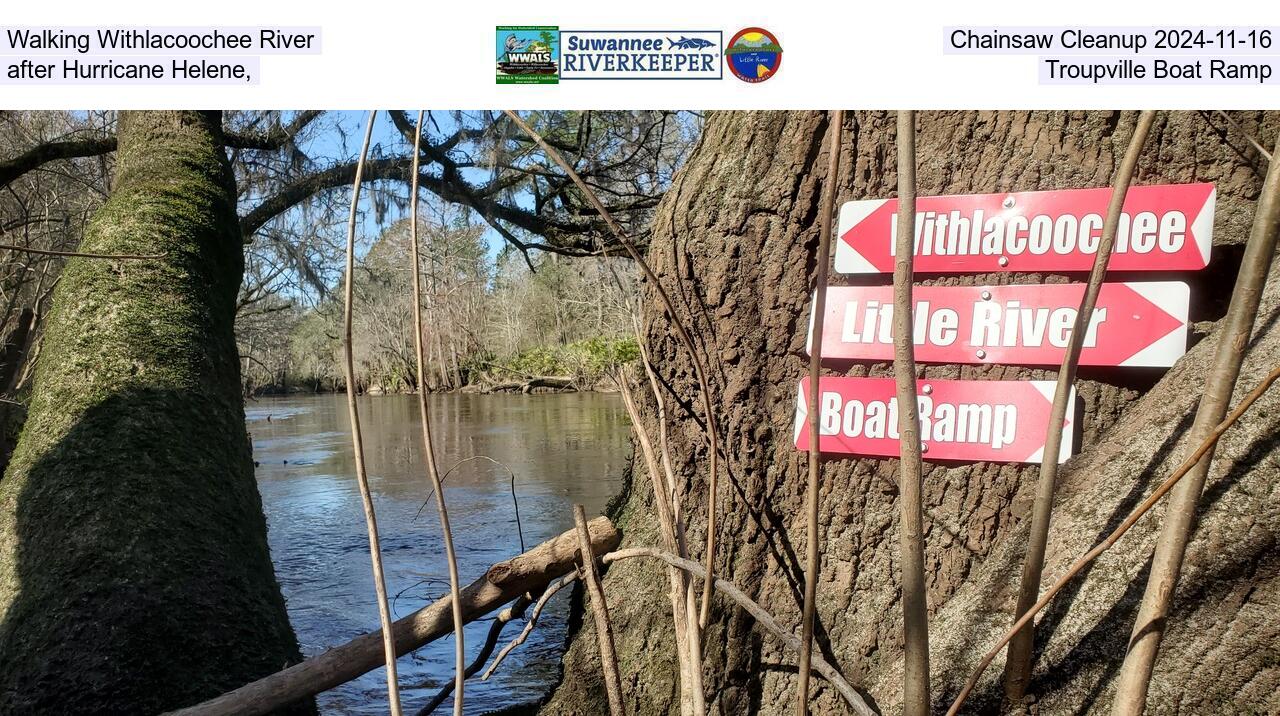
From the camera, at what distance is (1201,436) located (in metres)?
1.33

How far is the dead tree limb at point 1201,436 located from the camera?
124 cm

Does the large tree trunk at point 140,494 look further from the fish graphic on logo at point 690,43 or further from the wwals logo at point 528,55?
the fish graphic on logo at point 690,43

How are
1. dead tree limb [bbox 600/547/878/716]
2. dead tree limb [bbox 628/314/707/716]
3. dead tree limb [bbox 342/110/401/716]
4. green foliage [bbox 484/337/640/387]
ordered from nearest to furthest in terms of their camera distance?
dead tree limb [bbox 342/110/401/716] → dead tree limb [bbox 628/314/707/716] → dead tree limb [bbox 600/547/878/716] → green foliage [bbox 484/337/640/387]

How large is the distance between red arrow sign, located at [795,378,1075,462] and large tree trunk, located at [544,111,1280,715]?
0.05 metres

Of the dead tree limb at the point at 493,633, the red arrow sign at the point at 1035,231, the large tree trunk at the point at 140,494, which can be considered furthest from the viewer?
the large tree trunk at the point at 140,494

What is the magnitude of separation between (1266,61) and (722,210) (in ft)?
4.60

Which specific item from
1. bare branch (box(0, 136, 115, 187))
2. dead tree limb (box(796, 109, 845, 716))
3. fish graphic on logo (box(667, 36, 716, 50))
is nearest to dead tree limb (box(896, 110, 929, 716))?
dead tree limb (box(796, 109, 845, 716))

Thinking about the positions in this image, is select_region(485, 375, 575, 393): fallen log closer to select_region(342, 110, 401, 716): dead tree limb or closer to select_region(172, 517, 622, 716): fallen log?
select_region(172, 517, 622, 716): fallen log

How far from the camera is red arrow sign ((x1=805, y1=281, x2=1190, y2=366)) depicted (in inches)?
92.5

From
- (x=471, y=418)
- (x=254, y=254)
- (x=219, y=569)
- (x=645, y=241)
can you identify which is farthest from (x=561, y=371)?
(x=219, y=569)

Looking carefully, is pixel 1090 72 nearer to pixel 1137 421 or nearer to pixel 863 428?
pixel 1137 421

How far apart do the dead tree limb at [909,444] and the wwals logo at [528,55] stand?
106 cm

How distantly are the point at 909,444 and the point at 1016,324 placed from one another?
53.7 inches

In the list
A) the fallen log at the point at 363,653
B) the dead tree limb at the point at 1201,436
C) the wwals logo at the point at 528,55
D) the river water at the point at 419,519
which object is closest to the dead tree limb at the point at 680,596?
the dead tree limb at the point at 1201,436
